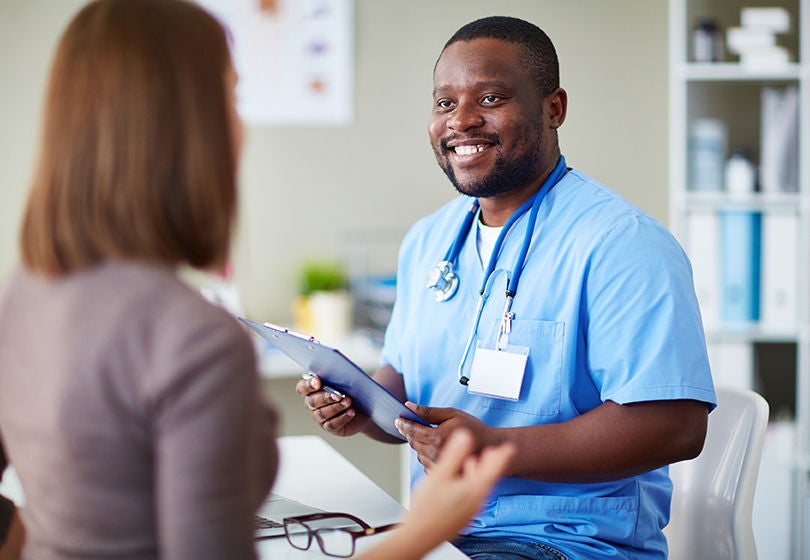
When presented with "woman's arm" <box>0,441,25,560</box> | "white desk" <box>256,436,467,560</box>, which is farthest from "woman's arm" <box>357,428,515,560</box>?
"woman's arm" <box>0,441,25,560</box>

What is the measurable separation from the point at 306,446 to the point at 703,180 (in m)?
1.76

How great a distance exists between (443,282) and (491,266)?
0.39 feet

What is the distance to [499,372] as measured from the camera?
1.50 m

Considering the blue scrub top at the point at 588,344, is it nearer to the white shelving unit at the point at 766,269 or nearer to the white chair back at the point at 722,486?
the white chair back at the point at 722,486

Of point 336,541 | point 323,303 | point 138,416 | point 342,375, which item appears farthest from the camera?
point 323,303

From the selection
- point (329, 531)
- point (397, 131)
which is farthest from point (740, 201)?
point (329, 531)

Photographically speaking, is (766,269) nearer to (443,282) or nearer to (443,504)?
(443,282)

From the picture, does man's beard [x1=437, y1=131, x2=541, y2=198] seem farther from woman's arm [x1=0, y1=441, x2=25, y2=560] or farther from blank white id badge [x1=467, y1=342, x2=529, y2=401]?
woman's arm [x1=0, y1=441, x2=25, y2=560]

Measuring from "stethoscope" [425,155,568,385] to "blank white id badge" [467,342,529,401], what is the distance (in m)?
0.02

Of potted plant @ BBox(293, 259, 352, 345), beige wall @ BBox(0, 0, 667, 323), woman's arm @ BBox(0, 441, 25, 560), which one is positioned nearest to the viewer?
woman's arm @ BBox(0, 441, 25, 560)

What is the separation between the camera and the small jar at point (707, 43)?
2.86 meters

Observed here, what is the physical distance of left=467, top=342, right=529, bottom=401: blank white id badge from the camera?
1.48m

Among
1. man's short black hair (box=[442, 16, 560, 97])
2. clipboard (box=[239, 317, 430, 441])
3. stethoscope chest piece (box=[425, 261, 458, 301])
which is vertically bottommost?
clipboard (box=[239, 317, 430, 441])

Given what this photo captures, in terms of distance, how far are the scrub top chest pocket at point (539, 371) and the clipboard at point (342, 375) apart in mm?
221
